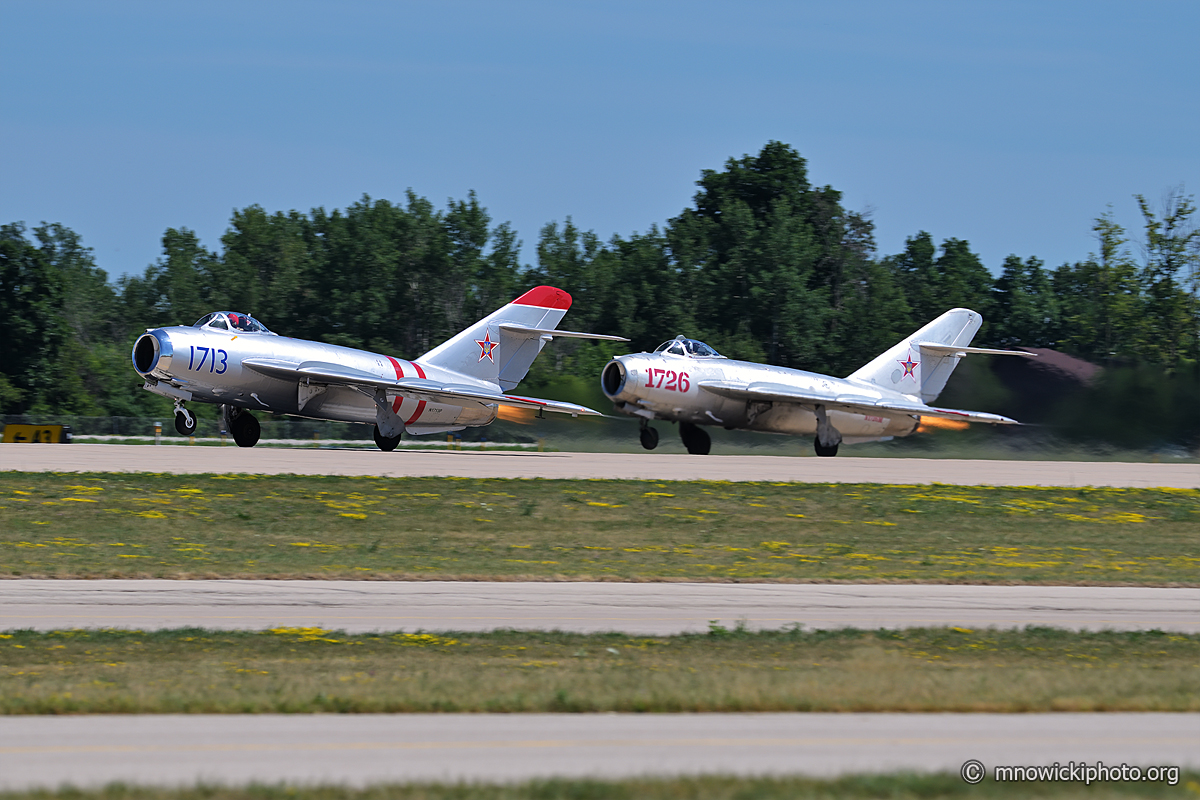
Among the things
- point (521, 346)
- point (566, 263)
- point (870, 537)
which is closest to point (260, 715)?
point (870, 537)

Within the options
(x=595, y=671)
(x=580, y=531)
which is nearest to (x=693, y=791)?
(x=595, y=671)

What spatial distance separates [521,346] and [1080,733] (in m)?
33.8

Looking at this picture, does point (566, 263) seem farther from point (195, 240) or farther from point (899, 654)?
point (899, 654)

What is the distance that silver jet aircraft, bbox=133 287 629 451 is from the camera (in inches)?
1310

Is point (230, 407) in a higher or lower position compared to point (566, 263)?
lower

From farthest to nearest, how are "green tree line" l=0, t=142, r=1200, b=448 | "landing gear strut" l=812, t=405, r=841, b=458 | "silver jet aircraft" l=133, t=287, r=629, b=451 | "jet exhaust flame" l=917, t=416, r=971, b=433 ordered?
"green tree line" l=0, t=142, r=1200, b=448 < "jet exhaust flame" l=917, t=416, r=971, b=433 < "landing gear strut" l=812, t=405, r=841, b=458 < "silver jet aircraft" l=133, t=287, r=629, b=451

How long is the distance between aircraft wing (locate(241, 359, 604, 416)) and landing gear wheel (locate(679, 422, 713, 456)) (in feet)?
21.6

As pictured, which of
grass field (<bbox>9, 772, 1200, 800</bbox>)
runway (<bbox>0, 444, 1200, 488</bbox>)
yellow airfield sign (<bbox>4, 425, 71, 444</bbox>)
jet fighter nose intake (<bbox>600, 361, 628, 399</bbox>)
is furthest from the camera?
jet fighter nose intake (<bbox>600, 361, 628, 399</bbox>)

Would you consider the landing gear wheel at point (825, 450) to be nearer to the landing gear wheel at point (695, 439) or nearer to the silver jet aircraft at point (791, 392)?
the silver jet aircraft at point (791, 392)

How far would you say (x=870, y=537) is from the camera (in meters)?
23.2

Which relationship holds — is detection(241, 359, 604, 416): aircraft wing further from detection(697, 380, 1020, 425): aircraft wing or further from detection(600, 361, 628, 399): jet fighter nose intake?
detection(697, 380, 1020, 425): aircraft wing

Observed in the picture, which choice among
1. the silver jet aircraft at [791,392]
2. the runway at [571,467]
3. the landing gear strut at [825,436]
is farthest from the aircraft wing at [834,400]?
the runway at [571,467]

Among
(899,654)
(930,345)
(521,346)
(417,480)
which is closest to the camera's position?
(899,654)

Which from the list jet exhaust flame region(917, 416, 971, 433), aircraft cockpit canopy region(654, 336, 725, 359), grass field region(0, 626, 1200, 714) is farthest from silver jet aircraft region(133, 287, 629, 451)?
grass field region(0, 626, 1200, 714)
